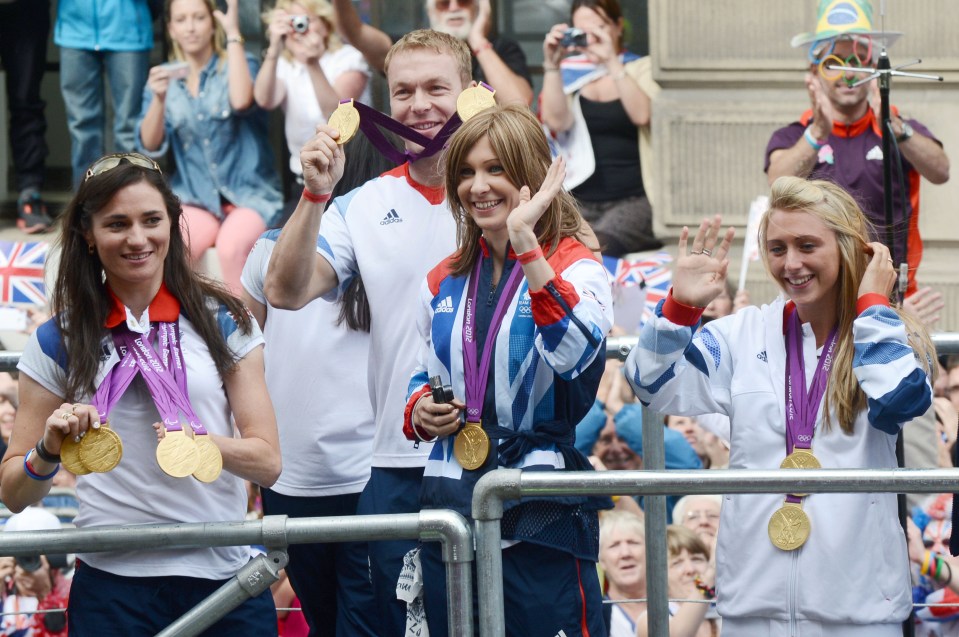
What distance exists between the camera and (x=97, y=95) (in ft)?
27.8

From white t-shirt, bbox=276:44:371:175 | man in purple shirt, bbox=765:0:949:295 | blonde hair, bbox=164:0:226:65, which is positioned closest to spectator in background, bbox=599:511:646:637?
man in purple shirt, bbox=765:0:949:295

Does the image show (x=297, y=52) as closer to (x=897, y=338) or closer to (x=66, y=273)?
(x=66, y=273)

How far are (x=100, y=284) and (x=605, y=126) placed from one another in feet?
15.2

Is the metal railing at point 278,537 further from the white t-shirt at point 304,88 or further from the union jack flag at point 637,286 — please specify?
the white t-shirt at point 304,88

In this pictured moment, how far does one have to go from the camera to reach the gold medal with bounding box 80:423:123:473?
3141 millimetres

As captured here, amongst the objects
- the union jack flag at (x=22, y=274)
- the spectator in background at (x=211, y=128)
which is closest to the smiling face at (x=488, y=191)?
the spectator in background at (x=211, y=128)

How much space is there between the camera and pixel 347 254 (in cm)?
386

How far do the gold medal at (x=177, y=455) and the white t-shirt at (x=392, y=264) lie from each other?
26.5 inches

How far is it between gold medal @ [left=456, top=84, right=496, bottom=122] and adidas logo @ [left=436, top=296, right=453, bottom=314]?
48cm

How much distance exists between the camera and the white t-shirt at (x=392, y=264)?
379cm

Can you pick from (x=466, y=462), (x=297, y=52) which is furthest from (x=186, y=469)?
(x=297, y=52)

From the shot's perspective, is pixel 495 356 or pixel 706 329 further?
pixel 706 329

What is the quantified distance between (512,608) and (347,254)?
1.06 metres

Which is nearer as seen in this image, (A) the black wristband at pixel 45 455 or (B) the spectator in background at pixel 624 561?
(A) the black wristband at pixel 45 455
